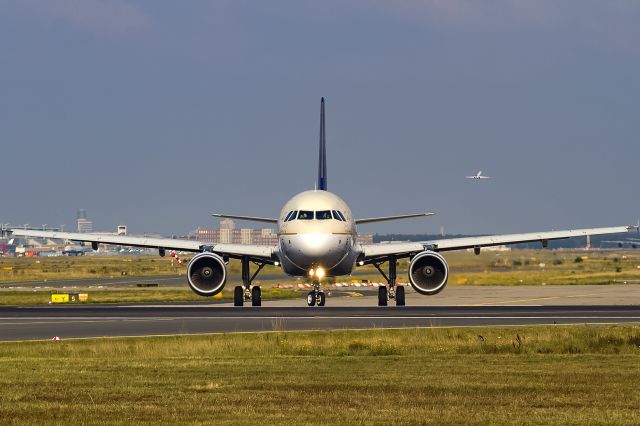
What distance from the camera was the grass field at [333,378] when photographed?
2103cm

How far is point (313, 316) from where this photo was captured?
163ft

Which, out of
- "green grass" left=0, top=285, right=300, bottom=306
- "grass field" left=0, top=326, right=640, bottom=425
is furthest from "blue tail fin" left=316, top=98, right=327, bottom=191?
"grass field" left=0, top=326, right=640, bottom=425

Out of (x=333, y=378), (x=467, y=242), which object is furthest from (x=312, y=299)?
(x=333, y=378)

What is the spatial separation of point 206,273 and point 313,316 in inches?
490

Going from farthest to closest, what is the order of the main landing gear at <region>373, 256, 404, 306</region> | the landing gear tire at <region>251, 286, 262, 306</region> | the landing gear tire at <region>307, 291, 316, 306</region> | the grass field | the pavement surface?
the landing gear tire at <region>251, 286, 262, 306</region>
the main landing gear at <region>373, 256, 404, 306</region>
the landing gear tire at <region>307, 291, 316, 306</region>
the pavement surface
the grass field

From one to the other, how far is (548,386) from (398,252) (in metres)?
37.2

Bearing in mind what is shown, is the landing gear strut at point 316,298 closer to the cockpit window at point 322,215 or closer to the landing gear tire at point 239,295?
the landing gear tire at point 239,295

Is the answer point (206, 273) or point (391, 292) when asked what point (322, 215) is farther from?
point (206, 273)

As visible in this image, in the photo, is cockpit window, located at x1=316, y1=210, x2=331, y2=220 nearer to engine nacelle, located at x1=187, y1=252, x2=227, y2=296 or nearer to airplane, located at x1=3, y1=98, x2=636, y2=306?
airplane, located at x1=3, y1=98, x2=636, y2=306

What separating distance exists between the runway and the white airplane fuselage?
8.01ft

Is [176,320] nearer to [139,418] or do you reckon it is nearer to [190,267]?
[190,267]

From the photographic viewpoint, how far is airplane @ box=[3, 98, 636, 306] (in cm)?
5766

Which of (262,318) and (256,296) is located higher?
(256,296)

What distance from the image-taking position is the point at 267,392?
24.0 meters
